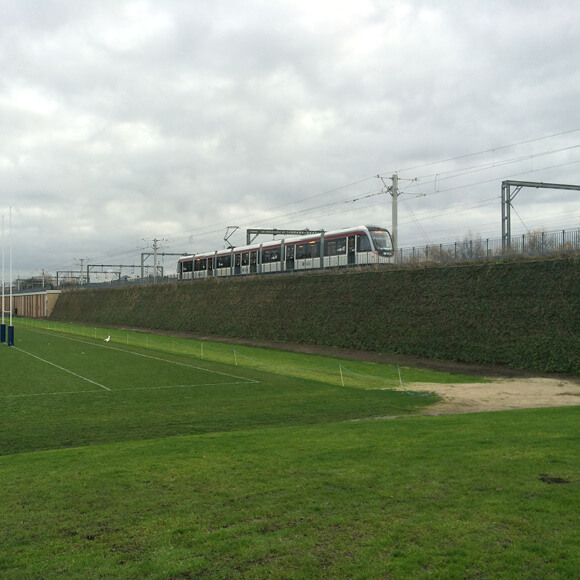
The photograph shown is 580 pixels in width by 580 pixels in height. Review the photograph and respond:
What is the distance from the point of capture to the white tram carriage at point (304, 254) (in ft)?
140

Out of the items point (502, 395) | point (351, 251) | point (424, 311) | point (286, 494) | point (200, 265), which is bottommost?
point (502, 395)

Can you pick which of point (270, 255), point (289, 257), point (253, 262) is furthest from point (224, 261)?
point (289, 257)

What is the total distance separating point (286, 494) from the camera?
26.7ft

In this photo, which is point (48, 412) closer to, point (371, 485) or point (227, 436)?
point (227, 436)

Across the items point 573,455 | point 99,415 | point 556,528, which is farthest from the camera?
point 99,415

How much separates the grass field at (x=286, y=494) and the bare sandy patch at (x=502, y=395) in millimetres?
2402

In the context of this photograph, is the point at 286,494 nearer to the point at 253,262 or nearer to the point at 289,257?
the point at 289,257

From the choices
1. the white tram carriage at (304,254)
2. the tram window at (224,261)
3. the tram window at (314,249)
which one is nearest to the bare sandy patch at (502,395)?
the white tram carriage at (304,254)

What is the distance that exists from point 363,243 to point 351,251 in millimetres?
1305

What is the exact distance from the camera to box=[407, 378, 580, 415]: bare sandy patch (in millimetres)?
18109

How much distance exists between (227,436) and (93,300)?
270ft

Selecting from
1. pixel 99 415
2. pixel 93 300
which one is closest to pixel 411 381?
pixel 99 415

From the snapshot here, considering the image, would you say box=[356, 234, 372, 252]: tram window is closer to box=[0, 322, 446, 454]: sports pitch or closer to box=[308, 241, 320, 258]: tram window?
box=[308, 241, 320, 258]: tram window

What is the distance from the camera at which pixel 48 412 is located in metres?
16.9
